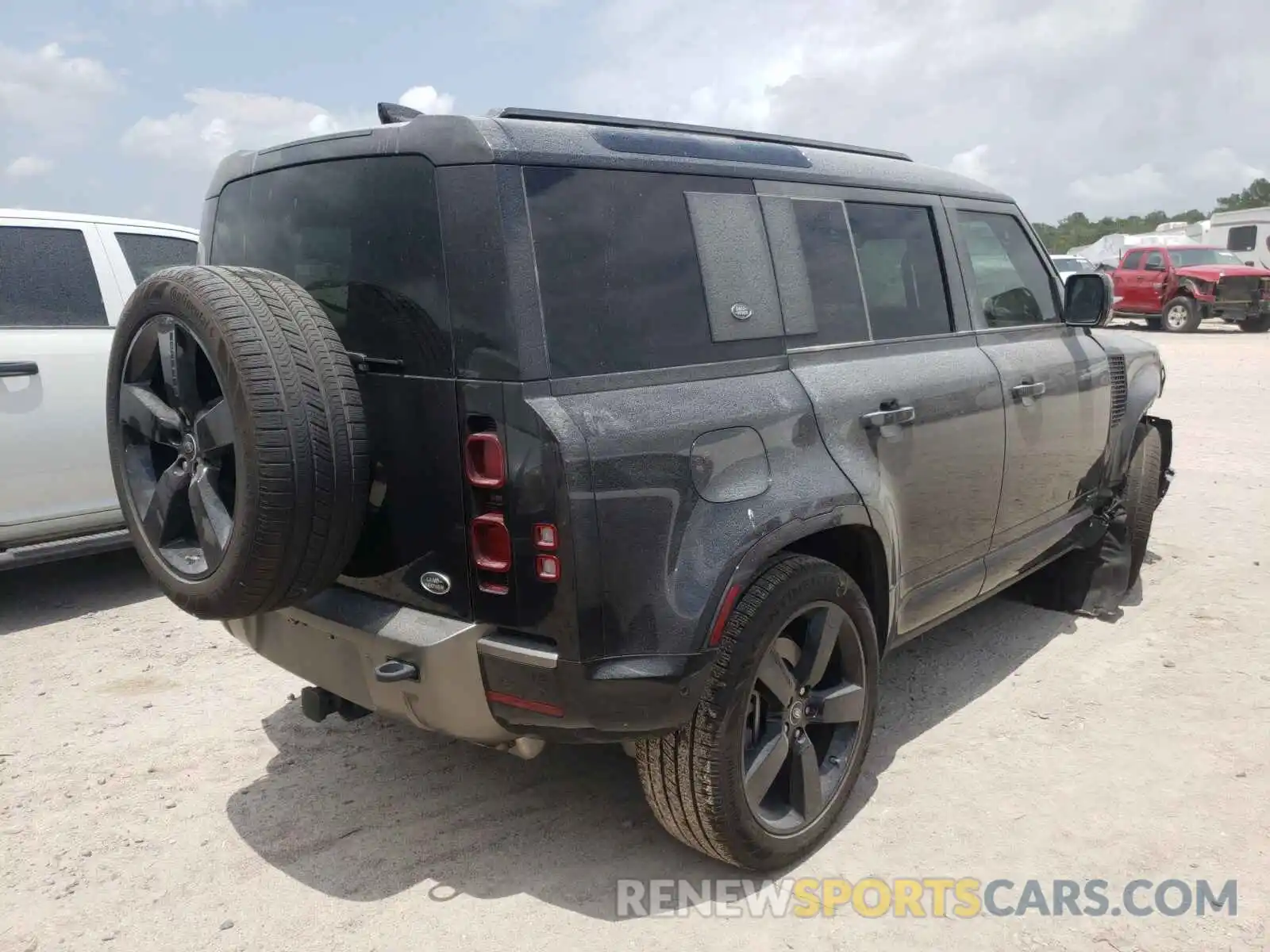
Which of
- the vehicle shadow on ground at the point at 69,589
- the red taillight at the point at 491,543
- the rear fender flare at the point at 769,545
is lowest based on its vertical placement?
the vehicle shadow on ground at the point at 69,589

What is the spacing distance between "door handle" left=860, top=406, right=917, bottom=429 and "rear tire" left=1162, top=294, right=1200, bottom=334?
21.1m

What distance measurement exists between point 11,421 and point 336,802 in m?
2.79

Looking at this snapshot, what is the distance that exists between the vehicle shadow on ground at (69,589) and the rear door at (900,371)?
158 inches

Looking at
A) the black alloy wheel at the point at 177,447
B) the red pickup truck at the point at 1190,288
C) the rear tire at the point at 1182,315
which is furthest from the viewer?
the rear tire at the point at 1182,315

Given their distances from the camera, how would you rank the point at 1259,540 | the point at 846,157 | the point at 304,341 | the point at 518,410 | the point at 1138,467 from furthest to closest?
the point at 1259,540 → the point at 1138,467 → the point at 846,157 → the point at 304,341 → the point at 518,410

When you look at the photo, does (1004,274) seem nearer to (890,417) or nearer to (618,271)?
(890,417)

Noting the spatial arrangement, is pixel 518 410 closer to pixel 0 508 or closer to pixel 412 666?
pixel 412 666

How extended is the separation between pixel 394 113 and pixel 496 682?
1531 millimetres

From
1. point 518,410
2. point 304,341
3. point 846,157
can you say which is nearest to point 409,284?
point 304,341

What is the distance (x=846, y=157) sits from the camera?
11.5 ft

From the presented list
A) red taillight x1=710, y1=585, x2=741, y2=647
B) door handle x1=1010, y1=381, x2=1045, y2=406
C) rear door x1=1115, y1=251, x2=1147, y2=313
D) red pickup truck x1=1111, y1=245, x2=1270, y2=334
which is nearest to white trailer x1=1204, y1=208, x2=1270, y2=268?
red pickup truck x1=1111, y1=245, x2=1270, y2=334

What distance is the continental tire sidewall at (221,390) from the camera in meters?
2.37

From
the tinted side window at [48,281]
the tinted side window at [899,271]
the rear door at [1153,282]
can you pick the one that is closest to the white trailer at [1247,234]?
the rear door at [1153,282]

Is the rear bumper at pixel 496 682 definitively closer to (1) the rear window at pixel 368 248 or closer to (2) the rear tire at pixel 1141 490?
(1) the rear window at pixel 368 248
